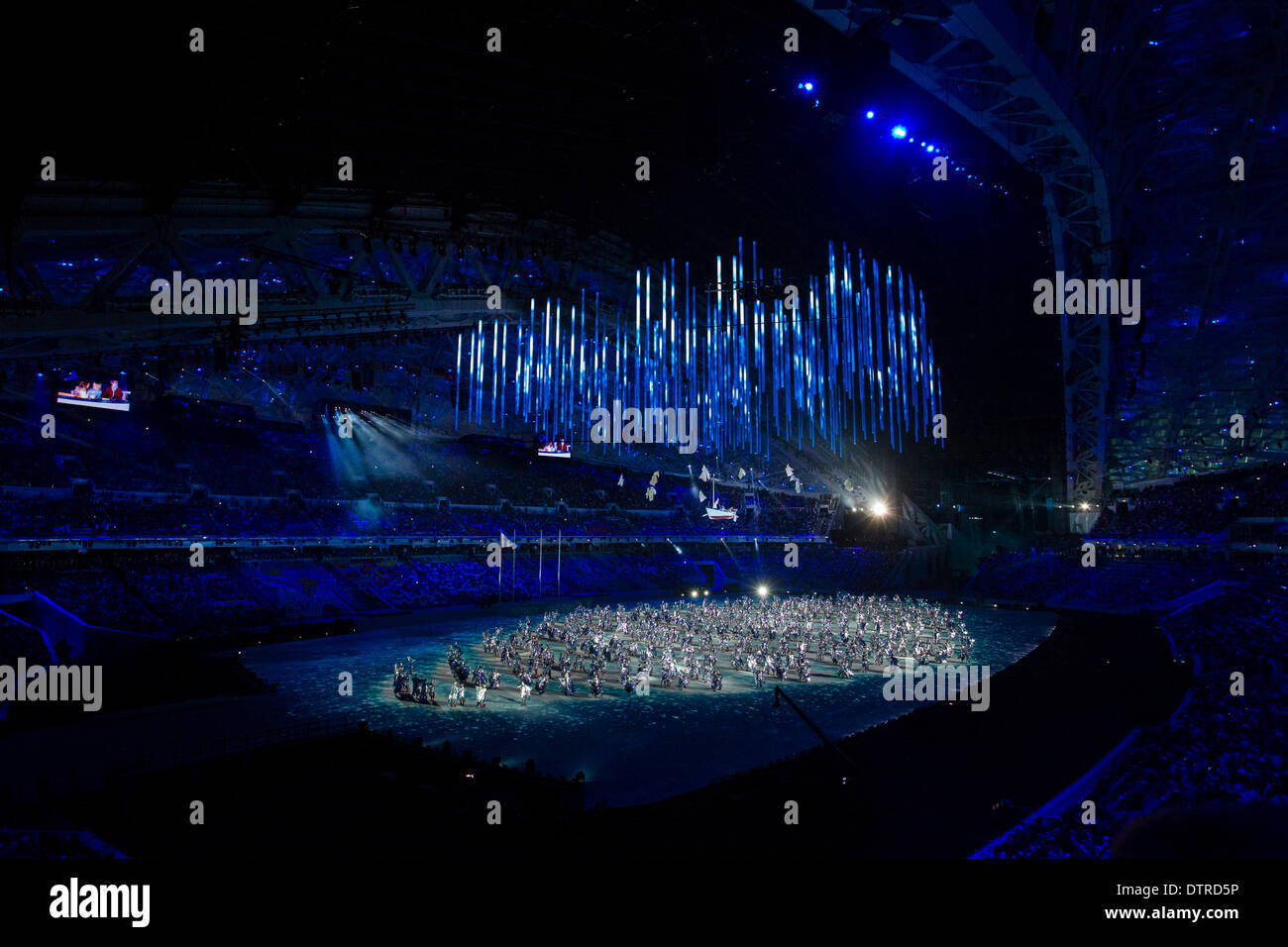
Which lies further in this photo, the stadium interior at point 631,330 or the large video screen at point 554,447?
the large video screen at point 554,447

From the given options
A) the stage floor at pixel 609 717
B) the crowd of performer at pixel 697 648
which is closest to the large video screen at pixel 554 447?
the crowd of performer at pixel 697 648

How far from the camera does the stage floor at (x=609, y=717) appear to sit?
13.4m

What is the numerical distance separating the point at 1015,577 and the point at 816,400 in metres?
15.1

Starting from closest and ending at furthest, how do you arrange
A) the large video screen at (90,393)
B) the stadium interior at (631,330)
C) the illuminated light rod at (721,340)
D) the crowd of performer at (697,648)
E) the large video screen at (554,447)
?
the stadium interior at (631,330) → the crowd of performer at (697,648) → the illuminated light rod at (721,340) → the large video screen at (90,393) → the large video screen at (554,447)

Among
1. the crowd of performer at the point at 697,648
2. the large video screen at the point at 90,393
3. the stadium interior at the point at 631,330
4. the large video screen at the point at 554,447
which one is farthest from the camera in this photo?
the large video screen at the point at 554,447

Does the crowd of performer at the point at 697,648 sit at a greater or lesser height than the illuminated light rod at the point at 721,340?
lesser

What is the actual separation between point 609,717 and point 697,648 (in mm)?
9008

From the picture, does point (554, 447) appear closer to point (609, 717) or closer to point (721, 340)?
point (721, 340)

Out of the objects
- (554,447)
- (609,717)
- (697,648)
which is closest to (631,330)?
(697,648)

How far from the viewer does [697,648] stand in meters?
25.7

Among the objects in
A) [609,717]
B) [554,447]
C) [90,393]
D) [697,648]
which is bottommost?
[697,648]

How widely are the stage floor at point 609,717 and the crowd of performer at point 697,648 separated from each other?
38 cm

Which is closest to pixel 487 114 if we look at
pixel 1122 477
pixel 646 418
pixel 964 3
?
pixel 964 3

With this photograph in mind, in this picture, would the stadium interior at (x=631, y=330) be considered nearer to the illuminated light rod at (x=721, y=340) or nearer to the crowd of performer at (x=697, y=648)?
the crowd of performer at (x=697, y=648)
